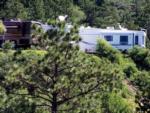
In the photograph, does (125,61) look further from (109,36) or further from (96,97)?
(96,97)

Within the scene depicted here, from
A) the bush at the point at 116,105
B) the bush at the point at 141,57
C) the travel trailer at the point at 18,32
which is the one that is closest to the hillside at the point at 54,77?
the bush at the point at 116,105

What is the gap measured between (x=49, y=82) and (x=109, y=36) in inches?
955

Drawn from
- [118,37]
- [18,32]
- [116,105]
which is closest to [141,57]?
[118,37]

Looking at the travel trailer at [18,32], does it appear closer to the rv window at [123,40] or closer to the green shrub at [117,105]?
the rv window at [123,40]

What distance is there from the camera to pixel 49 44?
18750 millimetres

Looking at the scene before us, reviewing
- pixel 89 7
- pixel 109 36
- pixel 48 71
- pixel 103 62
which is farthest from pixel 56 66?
pixel 89 7

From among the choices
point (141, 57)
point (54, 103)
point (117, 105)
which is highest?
point (54, 103)

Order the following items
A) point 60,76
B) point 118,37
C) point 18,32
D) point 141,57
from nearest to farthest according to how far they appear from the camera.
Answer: point 60,76, point 18,32, point 141,57, point 118,37

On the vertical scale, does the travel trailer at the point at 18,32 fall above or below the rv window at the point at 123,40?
above

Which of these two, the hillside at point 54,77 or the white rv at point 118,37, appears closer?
the hillside at point 54,77

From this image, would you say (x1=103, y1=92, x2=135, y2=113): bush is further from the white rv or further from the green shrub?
the white rv

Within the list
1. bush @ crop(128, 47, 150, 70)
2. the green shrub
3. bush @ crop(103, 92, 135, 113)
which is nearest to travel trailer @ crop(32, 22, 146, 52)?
bush @ crop(128, 47, 150, 70)

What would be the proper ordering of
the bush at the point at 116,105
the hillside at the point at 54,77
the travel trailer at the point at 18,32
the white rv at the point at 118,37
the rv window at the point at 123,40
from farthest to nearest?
1. the rv window at the point at 123,40
2. the white rv at the point at 118,37
3. the travel trailer at the point at 18,32
4. the bush at the point at 116,105
5. the hillside at the point at 54,77

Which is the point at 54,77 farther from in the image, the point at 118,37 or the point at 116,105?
the point at 118,37
